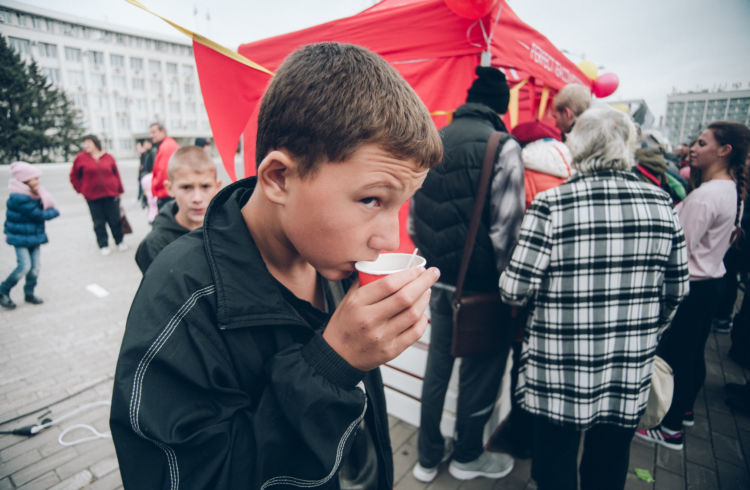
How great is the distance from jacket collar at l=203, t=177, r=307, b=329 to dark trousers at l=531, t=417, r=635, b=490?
1.85m

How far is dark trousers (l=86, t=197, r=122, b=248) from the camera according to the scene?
789cm

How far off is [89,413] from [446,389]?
3.18 m

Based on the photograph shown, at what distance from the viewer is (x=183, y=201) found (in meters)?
2.75

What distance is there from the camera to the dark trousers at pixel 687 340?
302cm

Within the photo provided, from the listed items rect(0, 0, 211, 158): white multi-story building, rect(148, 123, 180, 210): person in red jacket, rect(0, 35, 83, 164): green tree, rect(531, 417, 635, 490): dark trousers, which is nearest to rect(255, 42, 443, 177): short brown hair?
rect(531, 417, 635, 490): dark trousers

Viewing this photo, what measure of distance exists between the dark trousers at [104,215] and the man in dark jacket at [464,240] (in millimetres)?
7838

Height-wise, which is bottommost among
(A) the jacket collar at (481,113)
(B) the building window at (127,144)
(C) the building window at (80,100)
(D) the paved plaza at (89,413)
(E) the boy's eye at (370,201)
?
(D) the paved plaza at (89,413)

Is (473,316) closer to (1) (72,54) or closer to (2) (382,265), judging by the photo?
(2) (382,265)

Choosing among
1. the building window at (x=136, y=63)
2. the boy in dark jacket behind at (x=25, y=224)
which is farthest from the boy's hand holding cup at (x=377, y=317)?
the building window at (x=136, y=63)

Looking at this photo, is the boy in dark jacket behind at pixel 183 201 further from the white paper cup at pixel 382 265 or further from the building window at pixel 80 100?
the building window at pixel 80 100

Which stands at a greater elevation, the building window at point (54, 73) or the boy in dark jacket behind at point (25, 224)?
the building window at point (54, 73)

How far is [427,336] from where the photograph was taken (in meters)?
3.35

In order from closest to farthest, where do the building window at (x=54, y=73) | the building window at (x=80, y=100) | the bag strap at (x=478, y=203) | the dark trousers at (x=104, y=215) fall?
the bag strap at (x=478, y=203) < the dark trousers at (x=104, y=215) < the building window at (x=54, y=73) < the building window at (x=80, y=100)

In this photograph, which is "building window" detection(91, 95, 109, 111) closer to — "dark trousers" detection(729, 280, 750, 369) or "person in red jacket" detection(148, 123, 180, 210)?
"person in red jacket" detection(148, 123, 180, 210)
